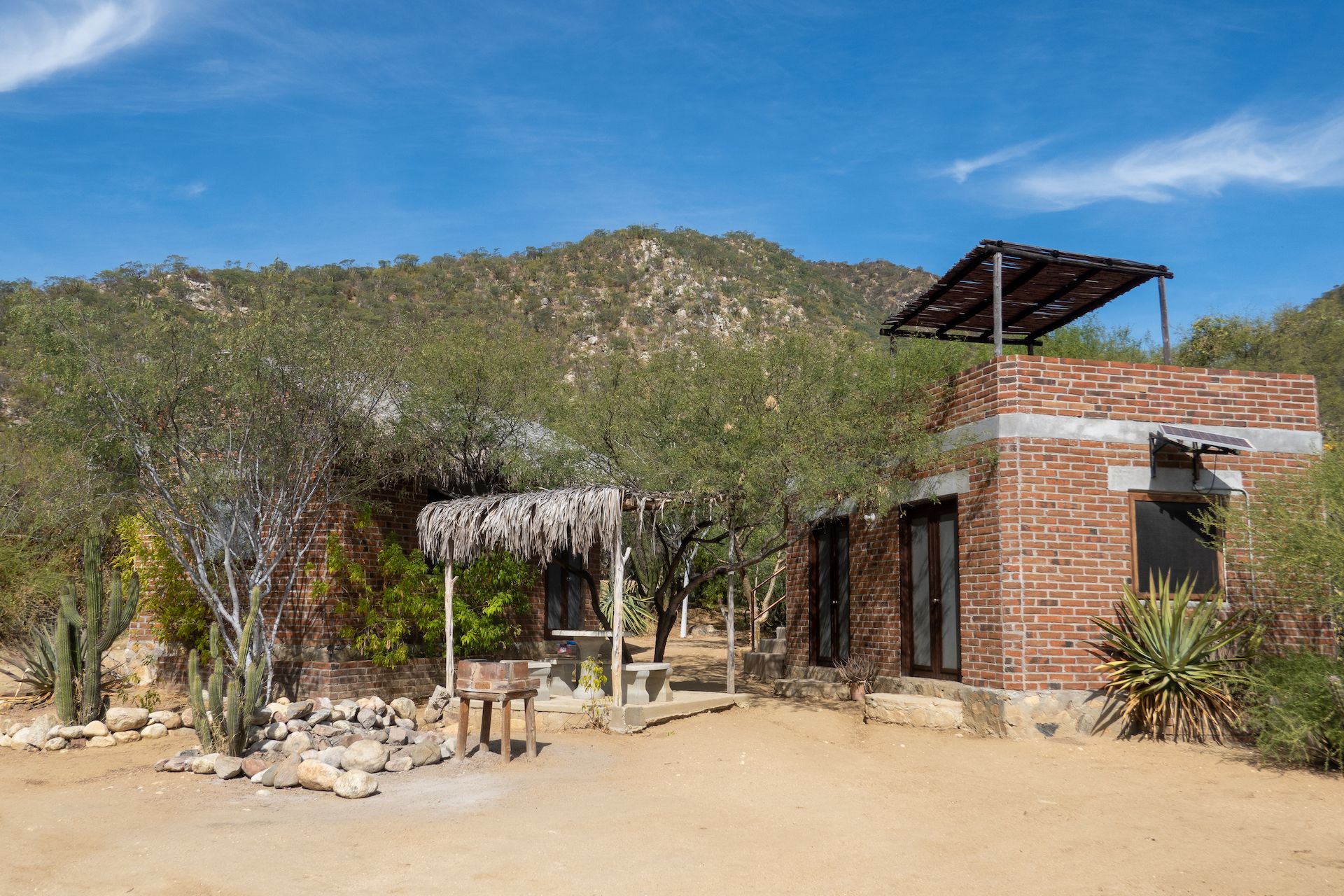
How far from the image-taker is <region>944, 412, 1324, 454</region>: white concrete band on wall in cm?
1066

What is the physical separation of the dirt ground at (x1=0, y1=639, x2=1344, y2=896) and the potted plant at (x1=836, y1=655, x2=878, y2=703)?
2.08 meters

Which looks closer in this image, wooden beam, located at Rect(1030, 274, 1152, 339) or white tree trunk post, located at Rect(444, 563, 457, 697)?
wooden beam, located at Rect(1030, 274, 1152, 339)

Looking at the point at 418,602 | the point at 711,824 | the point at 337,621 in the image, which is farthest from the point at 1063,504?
the point at 337,621

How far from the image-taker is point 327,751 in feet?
29.1

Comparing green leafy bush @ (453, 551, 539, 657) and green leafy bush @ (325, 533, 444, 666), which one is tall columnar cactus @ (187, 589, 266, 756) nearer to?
green leafy bush @ (325, 533, 444, 666)

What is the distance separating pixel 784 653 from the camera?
16.5 meters

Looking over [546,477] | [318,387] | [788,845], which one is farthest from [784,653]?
[788,845]

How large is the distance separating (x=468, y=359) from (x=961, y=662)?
6.88 meters

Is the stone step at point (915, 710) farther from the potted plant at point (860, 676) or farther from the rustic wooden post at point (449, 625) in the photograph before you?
the rustic wooden post at point (449, 625)

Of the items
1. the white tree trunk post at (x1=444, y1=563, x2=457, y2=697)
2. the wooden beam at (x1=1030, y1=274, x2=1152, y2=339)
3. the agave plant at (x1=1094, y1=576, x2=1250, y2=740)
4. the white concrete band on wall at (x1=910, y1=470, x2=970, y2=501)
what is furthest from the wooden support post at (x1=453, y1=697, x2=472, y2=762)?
the wooden beam at (x1=1030, y1=274, x2=1152, y2=339)

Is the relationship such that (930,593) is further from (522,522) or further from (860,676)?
(522,522)

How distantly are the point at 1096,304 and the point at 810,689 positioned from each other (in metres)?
6.06

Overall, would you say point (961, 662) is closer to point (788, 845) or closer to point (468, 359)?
point (788, 845)

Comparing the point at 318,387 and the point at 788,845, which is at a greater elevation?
the point at 318,387
